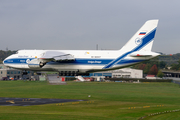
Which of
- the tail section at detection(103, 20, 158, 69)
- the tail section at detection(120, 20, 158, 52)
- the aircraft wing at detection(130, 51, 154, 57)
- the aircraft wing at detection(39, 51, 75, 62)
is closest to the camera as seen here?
the aircraft wing at detection(39, 51, 75, 62)

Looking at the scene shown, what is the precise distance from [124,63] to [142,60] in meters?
3.04

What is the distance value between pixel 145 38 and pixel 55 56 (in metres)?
15.5

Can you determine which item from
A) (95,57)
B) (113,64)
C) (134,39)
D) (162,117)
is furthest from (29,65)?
(162,117)

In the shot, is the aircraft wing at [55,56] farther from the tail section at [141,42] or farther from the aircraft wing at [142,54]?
the aircraft wing at [142,54]

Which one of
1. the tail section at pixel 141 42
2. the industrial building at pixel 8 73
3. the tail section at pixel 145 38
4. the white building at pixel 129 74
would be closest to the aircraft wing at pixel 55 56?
the tail section at pixel 141 42

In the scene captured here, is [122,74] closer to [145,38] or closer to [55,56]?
[145,38]

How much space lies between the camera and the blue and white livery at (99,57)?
43.3 metres

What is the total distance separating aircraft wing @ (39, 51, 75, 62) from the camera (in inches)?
Result: 1679

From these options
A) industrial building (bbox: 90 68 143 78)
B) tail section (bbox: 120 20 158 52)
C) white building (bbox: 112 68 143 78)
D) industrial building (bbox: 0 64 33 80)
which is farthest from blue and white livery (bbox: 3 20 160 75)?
white building (bbox: 112 68 143 78)

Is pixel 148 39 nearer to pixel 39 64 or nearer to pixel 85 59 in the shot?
pixel 85 59

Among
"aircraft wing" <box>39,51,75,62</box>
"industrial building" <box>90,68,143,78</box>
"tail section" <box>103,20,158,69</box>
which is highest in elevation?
"tail section" <box>103,20,158,69</box>

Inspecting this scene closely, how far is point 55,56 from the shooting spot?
43.2 meters

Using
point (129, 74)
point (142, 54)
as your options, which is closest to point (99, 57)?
point (142, 54)

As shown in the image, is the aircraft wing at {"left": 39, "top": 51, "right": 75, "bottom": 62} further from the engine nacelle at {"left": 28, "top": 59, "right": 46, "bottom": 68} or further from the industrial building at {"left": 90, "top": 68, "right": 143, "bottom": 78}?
the industrial building at {"left": 90, "top": 68, "right": 143, "bottom": 78}
